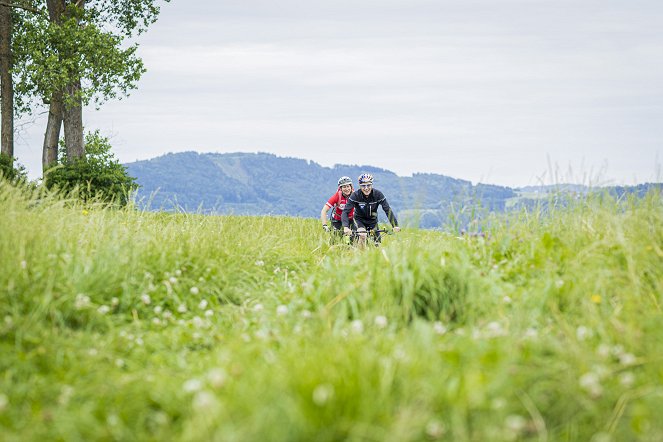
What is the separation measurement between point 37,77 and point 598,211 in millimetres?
18752

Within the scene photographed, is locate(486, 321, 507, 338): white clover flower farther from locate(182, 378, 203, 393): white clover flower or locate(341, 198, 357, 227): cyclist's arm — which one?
locate(341, 198, 357, 227): cyclist's arm

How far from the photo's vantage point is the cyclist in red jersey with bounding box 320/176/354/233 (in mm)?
14875

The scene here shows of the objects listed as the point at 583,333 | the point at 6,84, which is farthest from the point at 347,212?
the point at 6,84

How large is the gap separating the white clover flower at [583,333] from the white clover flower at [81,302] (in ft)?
14.3

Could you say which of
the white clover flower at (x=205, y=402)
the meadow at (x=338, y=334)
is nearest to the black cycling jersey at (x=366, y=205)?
the meadow at (x=338, y=334)

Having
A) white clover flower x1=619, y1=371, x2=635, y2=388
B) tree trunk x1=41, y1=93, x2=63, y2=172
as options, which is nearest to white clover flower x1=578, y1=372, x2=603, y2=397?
white clover flower x1=619, y1=371, x2=635, y2=388

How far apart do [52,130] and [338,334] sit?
72.3 ft

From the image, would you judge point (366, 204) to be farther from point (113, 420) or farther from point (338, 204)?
point (113, 420)

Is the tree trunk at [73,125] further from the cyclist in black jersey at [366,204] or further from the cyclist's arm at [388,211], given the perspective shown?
the cyclist's arm at [388,211]

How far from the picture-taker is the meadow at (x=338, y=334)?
12.6 ft

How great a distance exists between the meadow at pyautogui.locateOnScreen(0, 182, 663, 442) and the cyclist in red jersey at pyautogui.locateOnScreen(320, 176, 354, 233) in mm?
5040

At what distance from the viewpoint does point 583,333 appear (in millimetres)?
5203

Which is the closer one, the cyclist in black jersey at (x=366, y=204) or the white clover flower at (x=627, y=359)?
the white clover flower at (x=627, y=359)

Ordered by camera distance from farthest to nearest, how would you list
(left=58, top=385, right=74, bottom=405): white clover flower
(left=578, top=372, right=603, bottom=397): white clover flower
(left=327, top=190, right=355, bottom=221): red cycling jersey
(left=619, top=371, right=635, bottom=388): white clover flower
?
(left=327, top=190, right=355, bottom=221): red cycling jersey < (left=58, top=385, right=74, bottom=405): white clover flower < (left=619, top=371, right=635, bottom=388): white clover flower < (left=578, top=372, right=603, bottom=397): white clover flower
